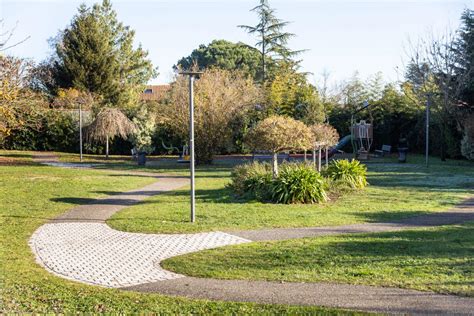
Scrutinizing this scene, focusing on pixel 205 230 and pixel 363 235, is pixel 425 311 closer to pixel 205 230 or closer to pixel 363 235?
pixel 363 235

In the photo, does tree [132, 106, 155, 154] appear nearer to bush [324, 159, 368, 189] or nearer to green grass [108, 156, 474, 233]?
green grass [108, 156, 474, 233]

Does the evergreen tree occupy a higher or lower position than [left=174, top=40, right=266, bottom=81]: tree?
lower

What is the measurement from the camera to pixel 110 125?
31672 mm

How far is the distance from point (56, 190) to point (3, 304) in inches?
429

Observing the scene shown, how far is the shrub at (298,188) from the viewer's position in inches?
557

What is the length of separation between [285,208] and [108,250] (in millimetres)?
5377

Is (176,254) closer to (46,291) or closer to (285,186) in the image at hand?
(46,291)

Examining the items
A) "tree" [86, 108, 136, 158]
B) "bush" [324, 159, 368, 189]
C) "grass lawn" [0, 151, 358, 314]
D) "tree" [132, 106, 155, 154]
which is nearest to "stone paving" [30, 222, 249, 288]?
"grass lawn" [0, 151, 358, 314]

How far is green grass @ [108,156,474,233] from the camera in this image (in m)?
11.2

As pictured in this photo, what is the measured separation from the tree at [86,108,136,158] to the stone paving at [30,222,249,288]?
20.9m

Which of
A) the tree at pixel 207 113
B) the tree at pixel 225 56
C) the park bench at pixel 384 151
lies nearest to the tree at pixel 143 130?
the tree at pixel 207 113

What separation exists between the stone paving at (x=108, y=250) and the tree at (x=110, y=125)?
2092cm

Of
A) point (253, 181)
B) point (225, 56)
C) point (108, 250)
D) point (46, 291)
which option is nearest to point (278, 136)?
point (253, 181)

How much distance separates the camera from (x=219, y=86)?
2694cm
